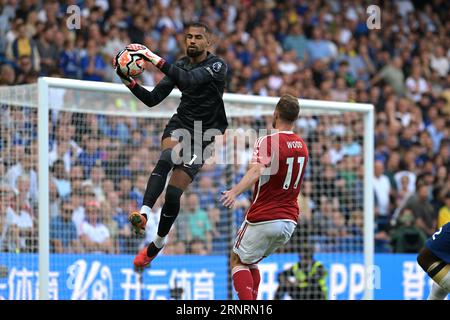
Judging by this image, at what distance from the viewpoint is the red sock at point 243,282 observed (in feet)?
33.5

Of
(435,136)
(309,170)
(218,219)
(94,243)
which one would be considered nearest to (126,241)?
(94,243)

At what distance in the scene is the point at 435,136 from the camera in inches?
817

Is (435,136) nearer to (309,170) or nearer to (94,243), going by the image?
(309,170)

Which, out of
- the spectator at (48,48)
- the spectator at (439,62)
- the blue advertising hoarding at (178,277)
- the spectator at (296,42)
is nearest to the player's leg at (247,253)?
the blue advertising hoarding at (178,277)

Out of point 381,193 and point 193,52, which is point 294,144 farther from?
point 381,193

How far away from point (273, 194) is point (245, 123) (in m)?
6.18

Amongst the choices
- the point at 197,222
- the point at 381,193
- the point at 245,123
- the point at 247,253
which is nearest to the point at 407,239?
the point at 381,193

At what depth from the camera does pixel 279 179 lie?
10.0 meters

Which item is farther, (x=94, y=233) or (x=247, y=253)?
(x=94, y=233)

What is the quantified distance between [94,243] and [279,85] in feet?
20.0

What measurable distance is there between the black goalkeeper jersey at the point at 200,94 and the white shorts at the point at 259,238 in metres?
1.07

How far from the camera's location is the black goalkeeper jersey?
10.0 metres

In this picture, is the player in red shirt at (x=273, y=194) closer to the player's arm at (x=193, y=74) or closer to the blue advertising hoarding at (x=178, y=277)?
the player's arm at (x=193, y=74)

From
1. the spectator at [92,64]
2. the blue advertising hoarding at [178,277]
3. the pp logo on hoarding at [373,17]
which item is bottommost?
the blue advertising hoarding at [178,277]
